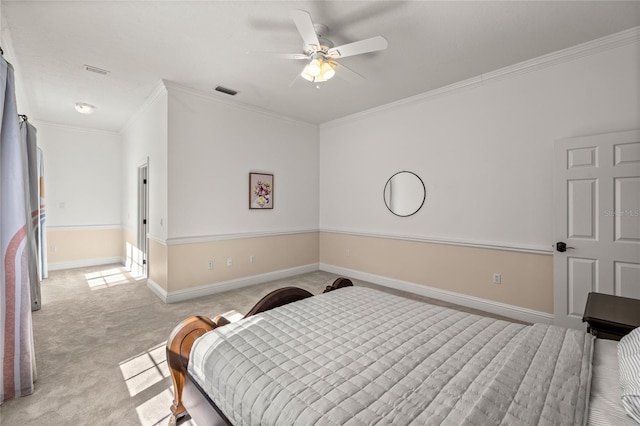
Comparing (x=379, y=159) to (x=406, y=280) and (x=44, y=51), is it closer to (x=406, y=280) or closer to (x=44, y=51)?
(x=406, y=280)

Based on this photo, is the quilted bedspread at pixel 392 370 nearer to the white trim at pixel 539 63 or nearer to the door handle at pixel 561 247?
the door handle at pixel 561 247

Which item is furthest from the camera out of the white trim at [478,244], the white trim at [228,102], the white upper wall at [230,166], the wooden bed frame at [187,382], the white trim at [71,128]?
the white trim at [71,128]

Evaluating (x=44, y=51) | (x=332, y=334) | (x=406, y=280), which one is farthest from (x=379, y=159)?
(x=44, y=51)

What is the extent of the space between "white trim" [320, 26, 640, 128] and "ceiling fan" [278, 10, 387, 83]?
72.3 inches

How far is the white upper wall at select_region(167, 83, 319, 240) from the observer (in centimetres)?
372

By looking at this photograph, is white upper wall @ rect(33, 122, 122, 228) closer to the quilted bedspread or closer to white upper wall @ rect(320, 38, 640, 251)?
white upper wall @ rect(320, 38, 640, 251)

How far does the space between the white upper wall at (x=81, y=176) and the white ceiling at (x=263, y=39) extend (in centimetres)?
164

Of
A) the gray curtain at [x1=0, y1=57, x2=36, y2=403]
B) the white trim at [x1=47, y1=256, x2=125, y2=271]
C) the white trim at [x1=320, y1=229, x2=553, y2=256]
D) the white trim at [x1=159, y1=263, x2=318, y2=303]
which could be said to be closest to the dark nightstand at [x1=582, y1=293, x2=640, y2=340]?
the white trim at [x1=320, y1=229, x2=553, y2=256]

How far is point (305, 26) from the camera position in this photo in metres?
2.04

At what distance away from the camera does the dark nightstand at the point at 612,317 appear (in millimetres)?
1627

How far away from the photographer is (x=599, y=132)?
2.69m

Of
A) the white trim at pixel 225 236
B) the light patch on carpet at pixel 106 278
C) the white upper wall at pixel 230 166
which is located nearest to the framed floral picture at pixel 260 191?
the white upper wall at pixel 230 166

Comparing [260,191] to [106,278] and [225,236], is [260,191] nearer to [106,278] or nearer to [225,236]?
[225,236]

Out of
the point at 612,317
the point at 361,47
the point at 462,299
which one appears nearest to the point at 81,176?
the point at 361,47
